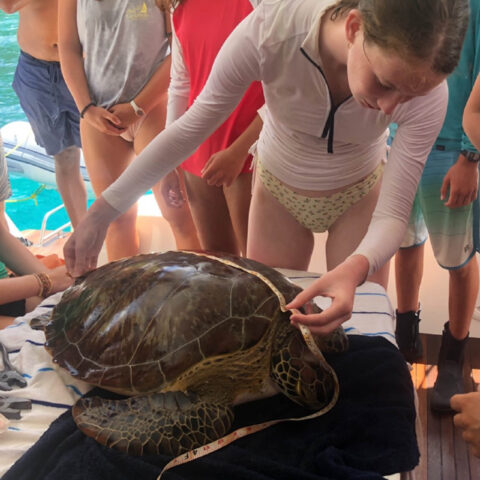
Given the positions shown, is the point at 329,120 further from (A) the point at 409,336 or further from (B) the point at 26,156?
(B) the point at 26,156

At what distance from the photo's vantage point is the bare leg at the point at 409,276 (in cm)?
154

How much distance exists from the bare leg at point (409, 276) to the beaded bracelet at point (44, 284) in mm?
960

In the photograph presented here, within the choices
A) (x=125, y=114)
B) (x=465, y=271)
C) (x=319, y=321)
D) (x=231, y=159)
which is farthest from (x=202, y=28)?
(x=465, y=271)

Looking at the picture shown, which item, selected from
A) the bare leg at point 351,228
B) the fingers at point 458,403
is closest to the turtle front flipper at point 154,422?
the fingers at point 458,403

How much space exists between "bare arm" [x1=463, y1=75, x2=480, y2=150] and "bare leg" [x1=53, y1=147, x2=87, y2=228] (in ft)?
4.14

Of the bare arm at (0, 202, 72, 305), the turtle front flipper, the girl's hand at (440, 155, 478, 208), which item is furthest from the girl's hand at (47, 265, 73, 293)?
the girl's hand at (440, 155, 478, 208)

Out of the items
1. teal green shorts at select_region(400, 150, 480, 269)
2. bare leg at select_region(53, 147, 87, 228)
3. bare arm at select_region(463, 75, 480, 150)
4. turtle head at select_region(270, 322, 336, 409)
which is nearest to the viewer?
turtle head at select_region(270, 322, 336, 409)

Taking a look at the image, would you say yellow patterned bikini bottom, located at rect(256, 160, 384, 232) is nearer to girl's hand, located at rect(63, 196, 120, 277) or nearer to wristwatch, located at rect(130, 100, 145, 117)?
girl's hand, located at rect(63, 196, 120, 277)

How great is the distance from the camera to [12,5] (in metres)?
1.55

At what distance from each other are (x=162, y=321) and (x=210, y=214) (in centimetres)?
57

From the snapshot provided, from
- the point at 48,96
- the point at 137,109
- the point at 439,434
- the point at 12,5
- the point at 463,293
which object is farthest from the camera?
the point at 48,96

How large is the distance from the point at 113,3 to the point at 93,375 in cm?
97

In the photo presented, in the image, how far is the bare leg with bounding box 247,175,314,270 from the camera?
44.5 inches

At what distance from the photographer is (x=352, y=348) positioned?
3.05ft
